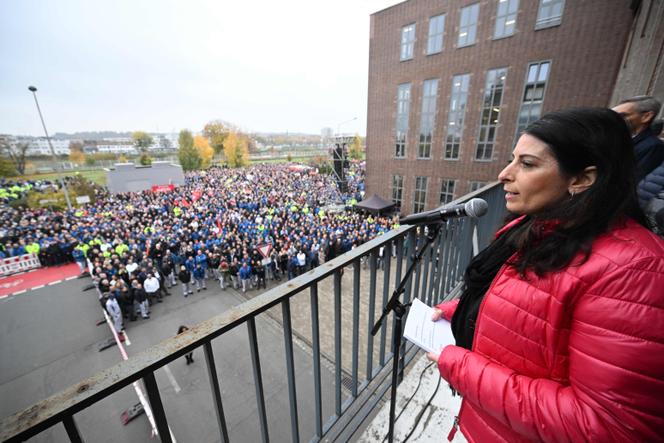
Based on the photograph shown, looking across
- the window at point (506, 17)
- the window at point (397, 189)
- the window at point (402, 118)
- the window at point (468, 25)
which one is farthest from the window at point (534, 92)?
the window at point (397, 189)

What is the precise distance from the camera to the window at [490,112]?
16.9 meters

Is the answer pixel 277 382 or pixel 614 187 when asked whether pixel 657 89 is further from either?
pixel 277 382

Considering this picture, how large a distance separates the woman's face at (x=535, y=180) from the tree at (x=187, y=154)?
196 feet

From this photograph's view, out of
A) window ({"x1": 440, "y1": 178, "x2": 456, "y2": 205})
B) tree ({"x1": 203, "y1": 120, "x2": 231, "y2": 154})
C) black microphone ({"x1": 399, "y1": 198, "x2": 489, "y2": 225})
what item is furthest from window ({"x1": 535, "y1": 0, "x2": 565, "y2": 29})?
tree ({"x1": 203, "y1": 120, "x2": 231, "y2": 154})

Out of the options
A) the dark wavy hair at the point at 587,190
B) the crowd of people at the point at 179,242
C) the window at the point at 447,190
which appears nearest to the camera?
the dark wavy hair at the point at 587,190

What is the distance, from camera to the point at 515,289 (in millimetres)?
1143

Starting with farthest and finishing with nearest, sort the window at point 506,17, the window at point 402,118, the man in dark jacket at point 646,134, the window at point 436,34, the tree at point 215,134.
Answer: the tree at point 215,134
the window at point 402,118
the window at point 436,34
the window at point 506,17
the man in dark jacket at point 646,134

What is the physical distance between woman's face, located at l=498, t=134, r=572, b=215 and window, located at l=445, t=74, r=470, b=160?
66.4 ft

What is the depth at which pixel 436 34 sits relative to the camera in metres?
18.7

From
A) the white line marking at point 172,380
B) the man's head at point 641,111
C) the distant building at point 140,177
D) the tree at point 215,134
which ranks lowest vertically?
the white line marking at point 172,380

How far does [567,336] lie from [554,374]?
6.9 inches

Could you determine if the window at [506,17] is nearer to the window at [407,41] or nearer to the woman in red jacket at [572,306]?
the window at [407,41]

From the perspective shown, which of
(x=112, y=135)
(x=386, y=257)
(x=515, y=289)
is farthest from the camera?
(x=112, y=135)

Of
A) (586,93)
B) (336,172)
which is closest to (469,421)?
(586,93)
